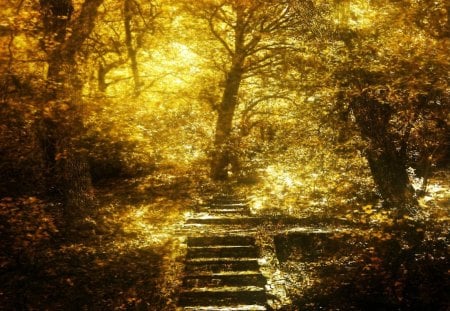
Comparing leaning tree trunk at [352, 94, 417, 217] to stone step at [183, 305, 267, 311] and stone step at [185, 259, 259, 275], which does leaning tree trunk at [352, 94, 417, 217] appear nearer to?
stone step at [185, 259, 259, 275]

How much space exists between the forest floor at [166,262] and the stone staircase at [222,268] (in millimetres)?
398

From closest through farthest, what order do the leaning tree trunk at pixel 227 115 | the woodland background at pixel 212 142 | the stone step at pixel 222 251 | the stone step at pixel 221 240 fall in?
the woodland background at pixel 212 142, the stone step at pixel 222 251, the stone step at pixel 221 240, the leaning tree trunk at pixel 227 115

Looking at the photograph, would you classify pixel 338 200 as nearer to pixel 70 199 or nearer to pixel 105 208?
pixel 105 208

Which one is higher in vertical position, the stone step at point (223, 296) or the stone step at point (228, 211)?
the stone step at point (228, 211)

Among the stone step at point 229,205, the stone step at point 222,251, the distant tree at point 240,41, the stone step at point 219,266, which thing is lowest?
the stone step at point 219,266

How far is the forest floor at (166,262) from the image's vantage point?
8562mm

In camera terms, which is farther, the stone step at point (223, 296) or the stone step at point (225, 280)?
the stone step at point (225, 280)

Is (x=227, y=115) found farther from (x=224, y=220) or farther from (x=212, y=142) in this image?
(x=224, y=220)

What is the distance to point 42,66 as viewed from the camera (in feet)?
43.8

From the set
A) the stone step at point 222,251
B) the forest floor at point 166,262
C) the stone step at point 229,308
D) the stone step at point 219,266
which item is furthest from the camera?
the stone step at point 222,251

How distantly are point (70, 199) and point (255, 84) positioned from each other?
11.7 metres

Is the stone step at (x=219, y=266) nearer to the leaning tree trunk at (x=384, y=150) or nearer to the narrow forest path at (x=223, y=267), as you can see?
the narrow forest path at (x=223, y=267)

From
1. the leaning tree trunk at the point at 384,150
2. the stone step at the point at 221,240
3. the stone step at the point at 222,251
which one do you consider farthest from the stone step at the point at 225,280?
the leaning tree trunk at the point at 384,150

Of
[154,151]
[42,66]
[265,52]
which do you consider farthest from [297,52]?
[42,66]
